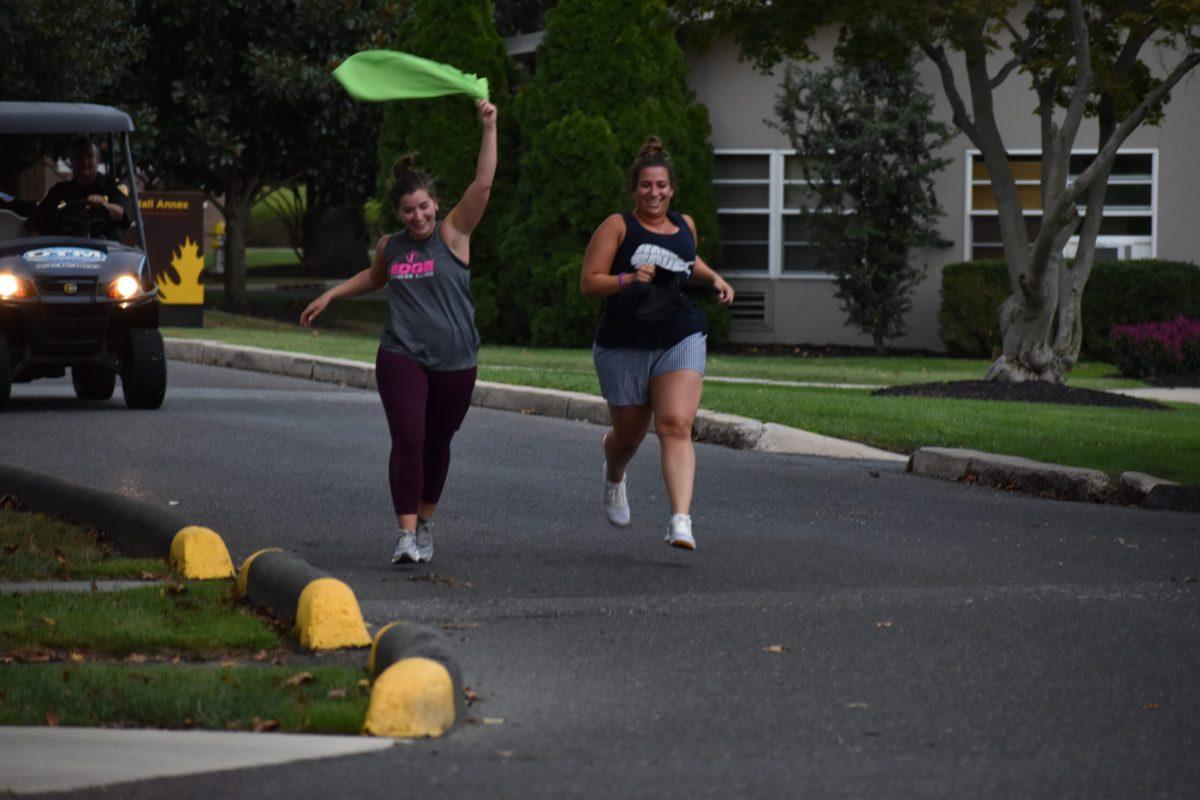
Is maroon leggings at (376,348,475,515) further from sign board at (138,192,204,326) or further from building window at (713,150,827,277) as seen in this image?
building window at (713,150,827,277)

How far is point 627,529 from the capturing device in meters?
9.67

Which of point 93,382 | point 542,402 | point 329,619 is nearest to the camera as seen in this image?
point 329,619

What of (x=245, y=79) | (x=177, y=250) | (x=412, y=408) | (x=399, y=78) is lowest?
(x=412, y=408)

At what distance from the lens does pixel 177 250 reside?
25688 millimetres

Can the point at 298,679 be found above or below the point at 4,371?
below

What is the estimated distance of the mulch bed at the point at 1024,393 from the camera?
17.2 m

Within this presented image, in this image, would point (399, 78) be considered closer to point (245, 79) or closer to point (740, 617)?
point (740, 617)

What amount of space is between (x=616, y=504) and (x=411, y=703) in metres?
4.08

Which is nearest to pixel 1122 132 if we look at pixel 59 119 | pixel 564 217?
pixel 59 119

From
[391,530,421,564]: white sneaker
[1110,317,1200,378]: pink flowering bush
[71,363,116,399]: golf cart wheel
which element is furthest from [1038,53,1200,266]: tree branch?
[391,530,421,564]: white sneaker

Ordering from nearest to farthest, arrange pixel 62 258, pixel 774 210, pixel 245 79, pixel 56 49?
pixel 62 258
pixel 56 49
pixel 774 210
pixel 245 79

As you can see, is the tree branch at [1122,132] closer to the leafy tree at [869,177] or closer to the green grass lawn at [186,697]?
the leafy tree at [869,177]

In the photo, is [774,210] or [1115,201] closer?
[1115,201]

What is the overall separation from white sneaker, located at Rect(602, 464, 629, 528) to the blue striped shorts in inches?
20.3
